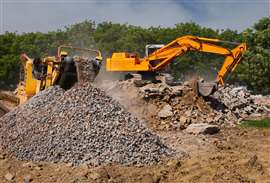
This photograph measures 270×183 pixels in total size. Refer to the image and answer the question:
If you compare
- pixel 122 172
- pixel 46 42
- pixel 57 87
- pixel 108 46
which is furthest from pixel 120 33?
pixel 122 172

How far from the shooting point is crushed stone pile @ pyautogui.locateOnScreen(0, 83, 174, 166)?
11078mm

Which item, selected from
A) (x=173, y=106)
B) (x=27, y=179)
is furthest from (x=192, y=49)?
(x=27, y=179)

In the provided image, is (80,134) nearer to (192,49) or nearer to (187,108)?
(187,108)

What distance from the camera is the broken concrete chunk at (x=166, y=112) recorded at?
640 inches

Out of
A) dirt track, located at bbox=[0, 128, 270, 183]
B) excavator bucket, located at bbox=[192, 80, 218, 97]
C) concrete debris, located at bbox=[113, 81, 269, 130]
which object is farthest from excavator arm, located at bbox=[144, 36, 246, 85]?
dirt track, located at bbox=[0, 128, 270, 183]

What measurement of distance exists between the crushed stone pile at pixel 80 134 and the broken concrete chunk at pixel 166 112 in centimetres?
379

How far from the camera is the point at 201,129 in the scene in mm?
14727

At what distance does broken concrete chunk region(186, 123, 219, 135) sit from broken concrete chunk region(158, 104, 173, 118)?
1.21 m

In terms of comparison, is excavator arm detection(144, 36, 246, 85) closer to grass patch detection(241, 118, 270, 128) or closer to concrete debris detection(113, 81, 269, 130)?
concrete debris detection(113, 81, 269, 130)

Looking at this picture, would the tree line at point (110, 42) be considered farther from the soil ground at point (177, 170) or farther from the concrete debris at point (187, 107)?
the soil ground at point (177, 170)

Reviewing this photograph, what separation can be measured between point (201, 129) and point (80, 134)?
15.1 ft

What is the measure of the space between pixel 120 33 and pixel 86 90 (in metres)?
39.0

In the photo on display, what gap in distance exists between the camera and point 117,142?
444 inches

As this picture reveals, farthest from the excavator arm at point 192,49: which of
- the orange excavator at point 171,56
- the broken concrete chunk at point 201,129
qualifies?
the broken concrete chunk at point 201,129
